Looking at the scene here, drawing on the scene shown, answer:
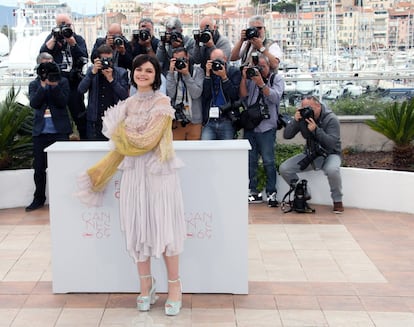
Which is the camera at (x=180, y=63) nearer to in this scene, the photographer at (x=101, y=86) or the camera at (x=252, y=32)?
the photographer at (x=101, y=86)

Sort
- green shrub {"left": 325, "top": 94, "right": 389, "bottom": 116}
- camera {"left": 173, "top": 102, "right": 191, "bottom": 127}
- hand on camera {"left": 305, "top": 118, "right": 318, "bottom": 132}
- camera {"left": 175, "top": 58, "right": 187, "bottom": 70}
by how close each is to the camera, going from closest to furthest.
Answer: camera {"left": 175, "top": 58, "right": 187, "bottom": 70} < camera {"left": 173, "top": 102, "right": 191, "bottom": 127} < hand on camera {"left": 305, "top": 118, "right": 318, "bottom": 132} < green shrub {"left": 325, "top": 94, "right": 389, "bottom": 116}

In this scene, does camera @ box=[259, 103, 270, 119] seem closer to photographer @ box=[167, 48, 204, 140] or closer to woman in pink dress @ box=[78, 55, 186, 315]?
photographer @ box=[167, 48, 204, 140]

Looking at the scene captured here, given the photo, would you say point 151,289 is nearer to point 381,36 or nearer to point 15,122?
point 15,122

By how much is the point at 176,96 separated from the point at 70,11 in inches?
198

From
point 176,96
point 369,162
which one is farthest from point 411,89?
point 176,96

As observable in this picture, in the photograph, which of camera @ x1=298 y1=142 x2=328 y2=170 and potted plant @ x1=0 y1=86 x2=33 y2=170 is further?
potted plant @ x1=0 y1=86 x2=33 y2=170

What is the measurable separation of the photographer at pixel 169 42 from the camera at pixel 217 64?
1.52 ft

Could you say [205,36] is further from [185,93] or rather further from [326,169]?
[326,169]

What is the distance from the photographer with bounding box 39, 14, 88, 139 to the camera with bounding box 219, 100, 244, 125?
1.43m

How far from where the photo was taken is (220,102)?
628cm

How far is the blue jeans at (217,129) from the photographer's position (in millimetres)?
6316

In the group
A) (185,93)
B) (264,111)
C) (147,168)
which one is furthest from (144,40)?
(147,168)

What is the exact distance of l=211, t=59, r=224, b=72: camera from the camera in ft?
19.3

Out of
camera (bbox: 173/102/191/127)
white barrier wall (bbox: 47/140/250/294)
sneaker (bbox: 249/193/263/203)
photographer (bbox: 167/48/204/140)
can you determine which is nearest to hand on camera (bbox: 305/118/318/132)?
sneaker (bbox: 249/193/263/203)
